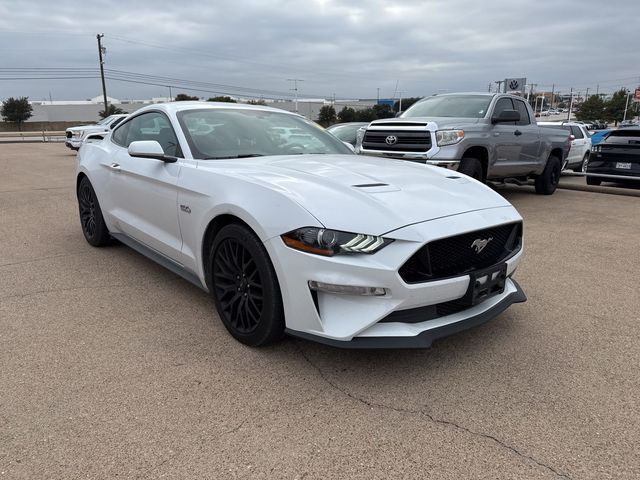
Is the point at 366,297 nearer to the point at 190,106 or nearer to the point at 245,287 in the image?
the point at 245,287

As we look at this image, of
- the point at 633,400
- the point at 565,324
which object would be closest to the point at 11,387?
the point at 633,400

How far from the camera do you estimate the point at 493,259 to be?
10.5 feet

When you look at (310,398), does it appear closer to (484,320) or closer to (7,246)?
(484,320)

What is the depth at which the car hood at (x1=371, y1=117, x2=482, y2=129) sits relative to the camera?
310 inches

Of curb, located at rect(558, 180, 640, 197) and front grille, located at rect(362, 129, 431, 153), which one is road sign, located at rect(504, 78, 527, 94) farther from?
front grille, located at rect(362, 129, 431, 153)

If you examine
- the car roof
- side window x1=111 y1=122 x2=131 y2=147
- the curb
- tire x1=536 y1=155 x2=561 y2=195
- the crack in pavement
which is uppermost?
the car roof

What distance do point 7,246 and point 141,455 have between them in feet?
14.6

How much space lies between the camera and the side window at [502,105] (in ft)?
28.4

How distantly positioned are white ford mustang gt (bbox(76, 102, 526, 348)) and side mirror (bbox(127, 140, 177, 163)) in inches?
0.6

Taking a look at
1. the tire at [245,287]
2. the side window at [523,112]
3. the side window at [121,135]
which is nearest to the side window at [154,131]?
the side window at [121,135]

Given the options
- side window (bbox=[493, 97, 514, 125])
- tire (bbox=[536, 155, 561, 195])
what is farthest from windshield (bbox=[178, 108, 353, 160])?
tire (bbox=[536, 155, 561, 195])

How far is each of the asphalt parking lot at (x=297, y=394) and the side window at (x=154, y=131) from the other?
1208 mm

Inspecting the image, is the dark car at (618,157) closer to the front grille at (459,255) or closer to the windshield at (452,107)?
the windshield at (452,107)

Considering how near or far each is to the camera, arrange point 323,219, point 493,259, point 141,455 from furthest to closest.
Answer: point 493,259
point 323,219
point 141,455
